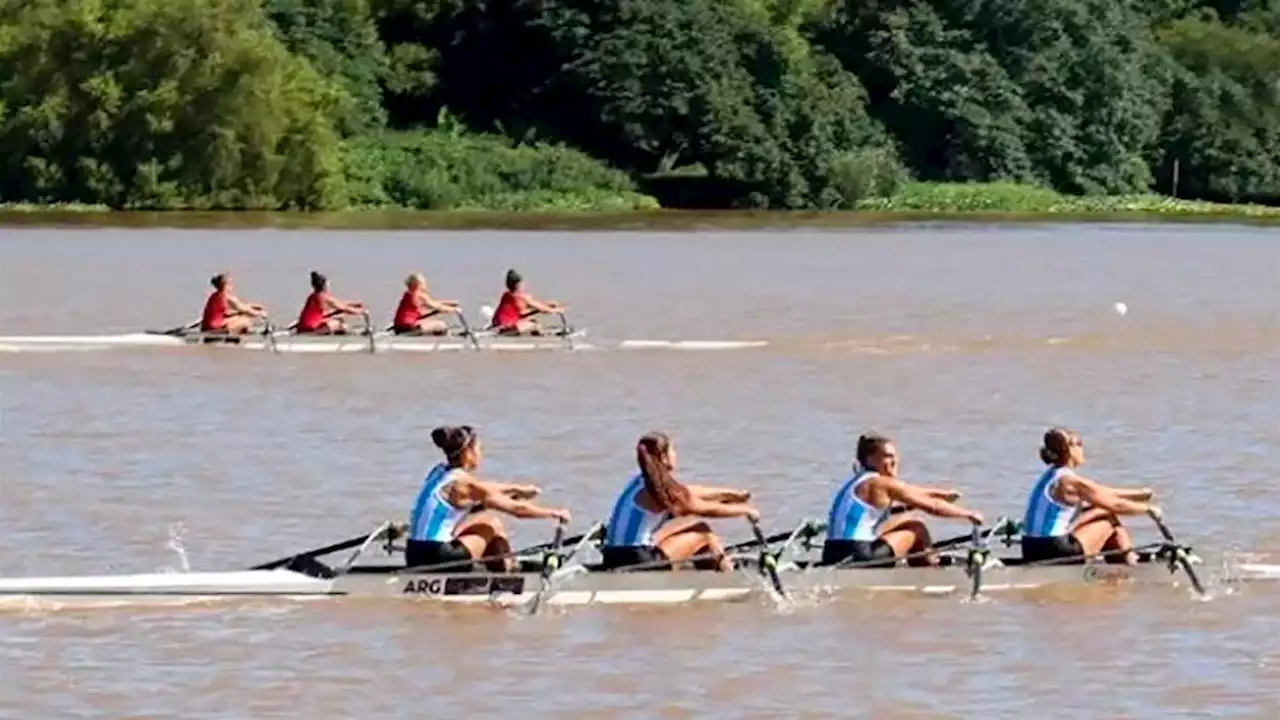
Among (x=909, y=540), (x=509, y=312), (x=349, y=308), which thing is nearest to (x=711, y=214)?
(x=509, y=312)

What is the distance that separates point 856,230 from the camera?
8450 cm

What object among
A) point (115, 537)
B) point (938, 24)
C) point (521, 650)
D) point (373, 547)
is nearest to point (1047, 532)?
point (521, 650)

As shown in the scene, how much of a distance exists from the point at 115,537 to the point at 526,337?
15.4 metres

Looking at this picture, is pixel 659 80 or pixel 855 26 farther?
pixel 855 26

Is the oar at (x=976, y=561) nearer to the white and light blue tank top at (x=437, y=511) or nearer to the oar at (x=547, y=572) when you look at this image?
the oar at (x=547, y=572)

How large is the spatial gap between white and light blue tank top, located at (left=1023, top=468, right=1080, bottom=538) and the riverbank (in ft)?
201

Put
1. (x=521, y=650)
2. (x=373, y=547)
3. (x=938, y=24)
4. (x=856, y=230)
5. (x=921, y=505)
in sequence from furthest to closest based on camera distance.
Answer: (x=938, y=24) < (x=856, y=230) < (x=373, y=547) < (x=921, y=505) < (x=521, y=650)

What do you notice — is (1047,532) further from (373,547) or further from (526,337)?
(526,337)

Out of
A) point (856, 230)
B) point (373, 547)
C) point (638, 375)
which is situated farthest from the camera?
point (856, 230)

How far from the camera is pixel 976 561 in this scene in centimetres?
1802

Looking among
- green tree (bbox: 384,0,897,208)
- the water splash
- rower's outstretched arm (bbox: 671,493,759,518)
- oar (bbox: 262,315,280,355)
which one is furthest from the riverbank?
rower's outstretched arm (bbox: 671,493,759,518)

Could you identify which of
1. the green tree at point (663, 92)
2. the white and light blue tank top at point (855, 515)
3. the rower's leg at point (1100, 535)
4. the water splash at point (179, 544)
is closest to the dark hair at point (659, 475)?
the white and light blue tank top at point (855, 515)

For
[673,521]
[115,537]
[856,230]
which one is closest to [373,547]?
[115,537]

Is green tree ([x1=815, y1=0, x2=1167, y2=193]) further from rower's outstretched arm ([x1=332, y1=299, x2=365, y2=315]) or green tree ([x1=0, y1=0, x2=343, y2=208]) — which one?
rower's outstretched arm ([x1=332, y1=299, x2=365, y2=315])
